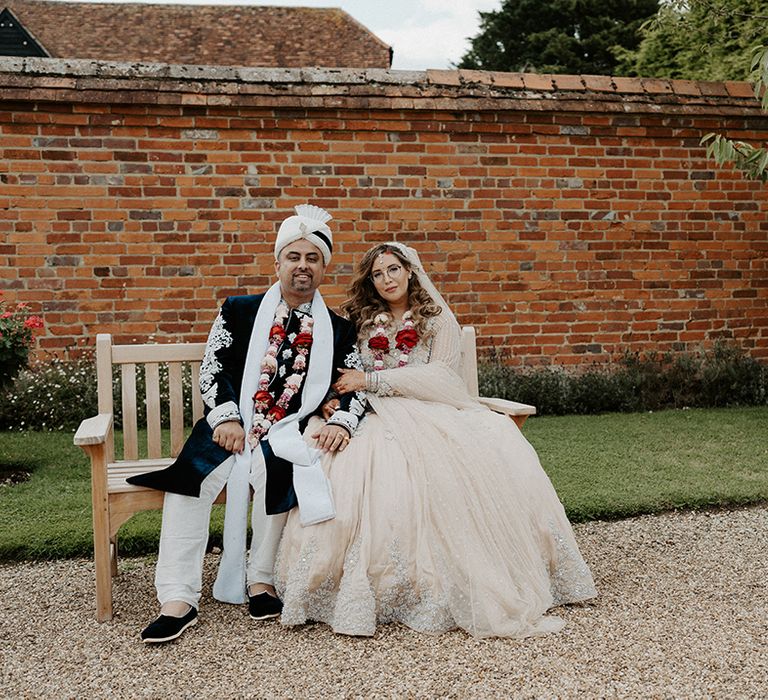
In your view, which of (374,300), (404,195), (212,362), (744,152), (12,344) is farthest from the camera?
(404,195)

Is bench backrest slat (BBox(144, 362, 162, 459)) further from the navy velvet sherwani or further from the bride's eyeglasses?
the bride's eyeglasses

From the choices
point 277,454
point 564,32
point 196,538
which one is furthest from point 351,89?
point 564,32

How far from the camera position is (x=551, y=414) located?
818cm

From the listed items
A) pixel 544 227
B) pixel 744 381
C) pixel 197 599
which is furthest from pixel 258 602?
pixel 744 381

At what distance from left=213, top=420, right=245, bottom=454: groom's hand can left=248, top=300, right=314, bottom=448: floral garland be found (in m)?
0.09

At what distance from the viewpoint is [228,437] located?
3.70 meters

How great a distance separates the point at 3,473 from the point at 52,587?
221 cm

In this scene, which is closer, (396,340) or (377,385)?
(377,385)

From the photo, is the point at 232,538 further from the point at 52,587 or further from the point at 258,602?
the point at 52,587

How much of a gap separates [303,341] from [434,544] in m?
1.21

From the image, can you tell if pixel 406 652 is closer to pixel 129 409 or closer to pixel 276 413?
pixel 276 413

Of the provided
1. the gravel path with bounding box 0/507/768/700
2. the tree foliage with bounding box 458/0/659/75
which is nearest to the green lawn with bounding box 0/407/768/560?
the gravel path with bounding box 0/507/768/700

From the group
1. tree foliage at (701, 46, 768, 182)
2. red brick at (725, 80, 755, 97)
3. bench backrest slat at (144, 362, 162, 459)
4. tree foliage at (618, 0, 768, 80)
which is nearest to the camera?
bench backrest slat at (144, 362, 162, 459)

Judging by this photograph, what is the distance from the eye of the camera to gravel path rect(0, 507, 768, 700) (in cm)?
287
